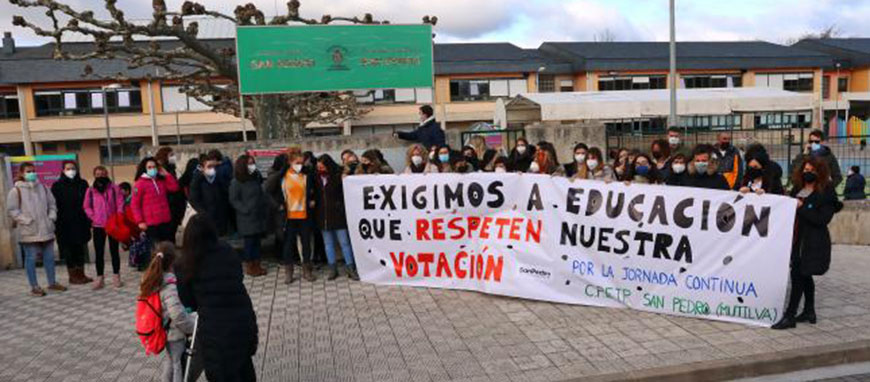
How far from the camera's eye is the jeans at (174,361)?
5016 mm

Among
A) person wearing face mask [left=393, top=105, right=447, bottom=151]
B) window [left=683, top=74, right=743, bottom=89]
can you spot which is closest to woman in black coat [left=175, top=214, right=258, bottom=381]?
person wearing face mask [left=393, top=105, right=447, bottom=151]

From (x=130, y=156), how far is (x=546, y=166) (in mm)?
43020

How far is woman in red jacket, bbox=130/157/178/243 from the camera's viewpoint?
8.80 metres

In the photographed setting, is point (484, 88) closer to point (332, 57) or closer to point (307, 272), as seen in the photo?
point (332, 57)

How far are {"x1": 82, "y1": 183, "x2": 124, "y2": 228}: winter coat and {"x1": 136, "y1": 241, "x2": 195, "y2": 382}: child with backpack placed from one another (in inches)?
184

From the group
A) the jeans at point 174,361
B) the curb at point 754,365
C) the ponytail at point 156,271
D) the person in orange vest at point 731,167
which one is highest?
the person in orange vest at point 731,167

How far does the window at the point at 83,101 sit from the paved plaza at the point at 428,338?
40.0 metres

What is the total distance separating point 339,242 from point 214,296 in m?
4.52

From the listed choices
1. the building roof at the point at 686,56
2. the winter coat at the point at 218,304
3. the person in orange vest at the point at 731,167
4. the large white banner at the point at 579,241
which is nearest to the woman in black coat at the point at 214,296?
the winter coat at the point at 218,304

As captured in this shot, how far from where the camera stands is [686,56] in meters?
53.0

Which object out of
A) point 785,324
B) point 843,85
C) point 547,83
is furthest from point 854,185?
point 843,85

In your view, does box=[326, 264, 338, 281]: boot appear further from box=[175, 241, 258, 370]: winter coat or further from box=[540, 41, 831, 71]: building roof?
box=[540, 41, 831, 71]: building roof

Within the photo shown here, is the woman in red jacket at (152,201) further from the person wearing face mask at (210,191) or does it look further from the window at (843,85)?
the window at (843,85)

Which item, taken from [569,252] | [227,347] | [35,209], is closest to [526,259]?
[569,252]
